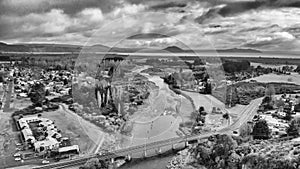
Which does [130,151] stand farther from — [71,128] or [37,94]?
[37,94]

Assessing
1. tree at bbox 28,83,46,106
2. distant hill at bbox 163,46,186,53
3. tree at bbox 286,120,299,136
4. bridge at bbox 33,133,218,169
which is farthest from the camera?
tree at bbox 28,83,46,106

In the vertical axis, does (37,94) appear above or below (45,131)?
above

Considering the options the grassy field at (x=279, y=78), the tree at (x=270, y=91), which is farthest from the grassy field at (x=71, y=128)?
the grassy field at (x=279, y=78)

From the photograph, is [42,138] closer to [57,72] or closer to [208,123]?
[208,123]

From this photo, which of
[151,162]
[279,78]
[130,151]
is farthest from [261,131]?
[279,78]

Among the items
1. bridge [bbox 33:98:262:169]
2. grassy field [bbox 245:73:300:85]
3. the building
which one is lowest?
bridge [bbox 33:98:262:169]

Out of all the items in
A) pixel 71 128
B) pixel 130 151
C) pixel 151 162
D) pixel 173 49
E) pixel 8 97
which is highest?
pixel 173 49

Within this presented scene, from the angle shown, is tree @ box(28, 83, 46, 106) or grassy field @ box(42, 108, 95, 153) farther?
tree @ box(28, 83, 46, 106)

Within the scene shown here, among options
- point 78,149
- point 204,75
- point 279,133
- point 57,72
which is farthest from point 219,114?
point 57,72

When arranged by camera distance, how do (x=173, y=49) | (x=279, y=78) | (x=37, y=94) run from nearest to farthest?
(x=173, y=49), (x=37, y=94), (x=279, y=78)

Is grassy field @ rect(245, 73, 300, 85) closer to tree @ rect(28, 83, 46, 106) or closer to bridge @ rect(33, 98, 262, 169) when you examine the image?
bridge @ rect(33, 98, 262, 169)

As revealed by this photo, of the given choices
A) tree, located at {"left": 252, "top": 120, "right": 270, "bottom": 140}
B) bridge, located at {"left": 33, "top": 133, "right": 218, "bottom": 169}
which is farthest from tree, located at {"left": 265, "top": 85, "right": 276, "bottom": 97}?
bridge, located at {"left": 33, "top": 133, "right": 218, "bottom": 169}

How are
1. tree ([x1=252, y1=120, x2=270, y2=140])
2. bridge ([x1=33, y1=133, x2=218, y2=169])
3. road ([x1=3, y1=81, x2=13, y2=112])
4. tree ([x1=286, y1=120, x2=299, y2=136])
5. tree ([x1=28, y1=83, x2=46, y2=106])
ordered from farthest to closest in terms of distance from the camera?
tree ([x1=28, y1=83, x2=46, y2=106]) < road ([x1=3, y1=81, x2=13, y2=112]) < tree ([x1=286, y1=120, x2=299, y2=136]) < tree ([x1=252, y1=120, x2=270, y2=140]) < bridge ([x1=33, y1=133, x2=218, y2=169])
